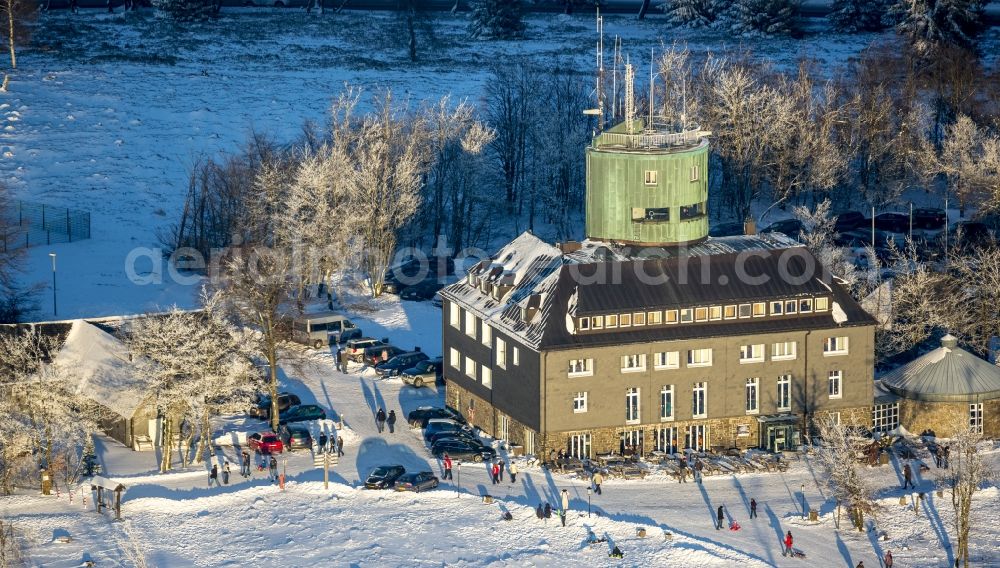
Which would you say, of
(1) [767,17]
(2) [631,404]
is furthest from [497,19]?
(2) [631,404]

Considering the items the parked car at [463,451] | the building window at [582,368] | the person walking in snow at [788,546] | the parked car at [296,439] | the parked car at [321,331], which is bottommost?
the person walking in snow at [788,546]

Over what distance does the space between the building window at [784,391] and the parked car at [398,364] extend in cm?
2131

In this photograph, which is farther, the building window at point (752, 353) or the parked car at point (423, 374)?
the parked car at point (423, 374)

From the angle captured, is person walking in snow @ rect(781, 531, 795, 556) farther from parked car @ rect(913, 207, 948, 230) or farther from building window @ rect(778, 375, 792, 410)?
parked car @ rect(913, 207, 948, 230)

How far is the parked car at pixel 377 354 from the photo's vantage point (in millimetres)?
103812

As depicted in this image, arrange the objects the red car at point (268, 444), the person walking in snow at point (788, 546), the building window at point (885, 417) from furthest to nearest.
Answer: the building window at point (885, 417), the red car at point (268, 444), the person walking in snow at point (788, 546)

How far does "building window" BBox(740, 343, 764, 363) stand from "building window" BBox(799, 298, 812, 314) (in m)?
2.83

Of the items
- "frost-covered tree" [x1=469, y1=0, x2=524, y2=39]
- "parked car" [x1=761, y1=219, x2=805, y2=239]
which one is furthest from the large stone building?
"frost-covered tree" [x1=469, y1=0, x2=524, y2=39]

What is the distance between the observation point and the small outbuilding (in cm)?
→ 9412

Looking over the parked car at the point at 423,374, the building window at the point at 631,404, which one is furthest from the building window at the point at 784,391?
the parked car at the point at 423,374

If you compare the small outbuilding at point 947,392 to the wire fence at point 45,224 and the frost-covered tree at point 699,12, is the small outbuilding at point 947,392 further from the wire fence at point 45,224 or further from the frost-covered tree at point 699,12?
the frost-covered tree at point 699,12

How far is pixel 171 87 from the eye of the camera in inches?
6014

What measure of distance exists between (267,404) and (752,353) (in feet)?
82.6

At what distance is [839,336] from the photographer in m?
92.4
